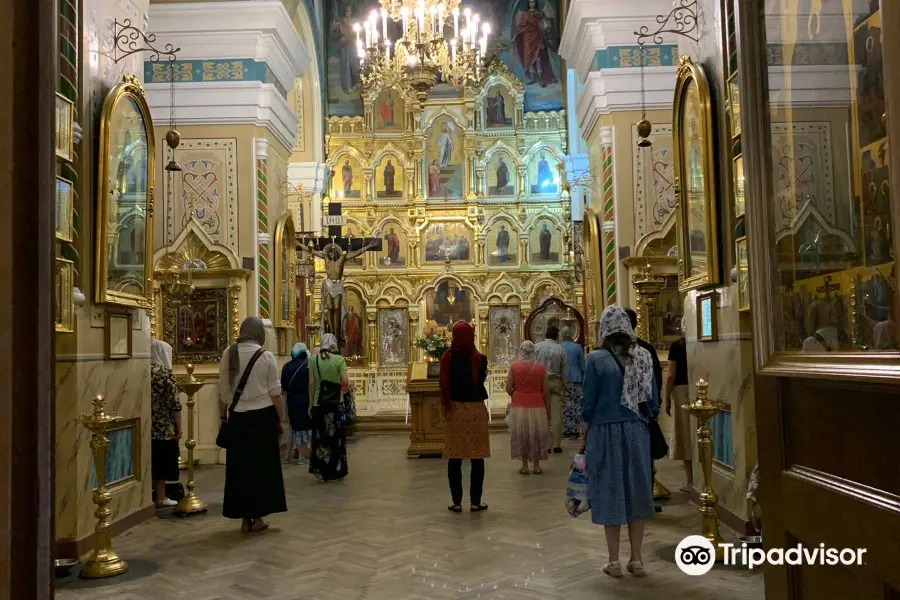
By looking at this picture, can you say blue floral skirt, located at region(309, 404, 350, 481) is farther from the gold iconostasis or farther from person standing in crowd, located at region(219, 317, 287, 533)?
the gold iconostasis

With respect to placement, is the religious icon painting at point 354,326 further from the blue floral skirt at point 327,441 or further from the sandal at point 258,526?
the sandal at point 258,526

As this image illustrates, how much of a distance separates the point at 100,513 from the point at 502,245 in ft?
46.7

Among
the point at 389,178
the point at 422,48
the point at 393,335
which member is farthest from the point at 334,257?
the point at 422,48

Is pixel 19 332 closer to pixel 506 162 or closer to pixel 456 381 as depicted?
pixel 456 381

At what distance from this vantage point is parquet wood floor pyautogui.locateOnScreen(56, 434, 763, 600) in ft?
14.1

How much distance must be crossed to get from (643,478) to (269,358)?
271cm

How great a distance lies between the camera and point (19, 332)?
1653mm

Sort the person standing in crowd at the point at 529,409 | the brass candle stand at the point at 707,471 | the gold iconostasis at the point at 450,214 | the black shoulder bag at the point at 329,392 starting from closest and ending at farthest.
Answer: the brass candle stand at the point at 707,471 → the black shoulder bag at the point at 329,392 → the person standing in crowd at the point at 529,409 → the gold iconostasis at the point at 450,214

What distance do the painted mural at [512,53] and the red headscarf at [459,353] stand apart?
13.1 m

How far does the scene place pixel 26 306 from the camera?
1.67 meters

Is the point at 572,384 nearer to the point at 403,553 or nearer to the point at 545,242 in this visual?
the point at 403,553

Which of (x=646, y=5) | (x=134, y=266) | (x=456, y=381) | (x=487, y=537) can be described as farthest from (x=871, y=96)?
(x=646, y=5)

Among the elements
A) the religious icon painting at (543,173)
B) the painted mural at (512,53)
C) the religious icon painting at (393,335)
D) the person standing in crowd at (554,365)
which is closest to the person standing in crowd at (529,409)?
the person standing in crowd at (554,365)

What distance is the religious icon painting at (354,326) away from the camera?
18.1 meters
